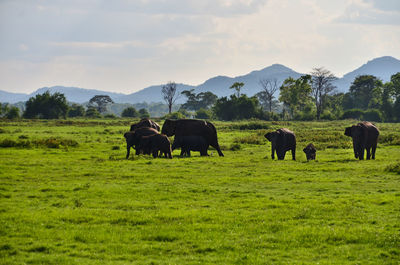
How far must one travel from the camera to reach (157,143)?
33.9 meters

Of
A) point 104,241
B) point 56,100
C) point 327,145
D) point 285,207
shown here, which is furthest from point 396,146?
point 56,100

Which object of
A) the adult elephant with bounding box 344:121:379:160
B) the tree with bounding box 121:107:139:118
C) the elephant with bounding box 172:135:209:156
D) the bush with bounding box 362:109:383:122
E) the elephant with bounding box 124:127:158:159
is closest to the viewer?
the adult elephant with bounding box 344:121:379:160

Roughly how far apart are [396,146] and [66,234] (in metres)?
39.7

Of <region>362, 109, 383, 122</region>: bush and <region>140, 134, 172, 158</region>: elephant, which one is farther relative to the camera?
<region>362, 109, 383, 122</region>: bush

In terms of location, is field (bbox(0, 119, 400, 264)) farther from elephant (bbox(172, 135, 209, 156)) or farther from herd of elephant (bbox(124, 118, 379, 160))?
elephant (bbox(172, 135, 209, 156))

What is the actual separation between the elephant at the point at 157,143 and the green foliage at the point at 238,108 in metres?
87.9

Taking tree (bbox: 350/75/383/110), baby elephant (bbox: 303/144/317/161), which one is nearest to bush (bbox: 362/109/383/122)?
tree (bbox: 350/75/383/110)

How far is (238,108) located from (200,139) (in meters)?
85.9

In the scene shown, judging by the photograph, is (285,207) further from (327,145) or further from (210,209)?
(327,145)

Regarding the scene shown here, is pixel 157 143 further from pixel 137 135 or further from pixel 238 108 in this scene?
pixel 238 108

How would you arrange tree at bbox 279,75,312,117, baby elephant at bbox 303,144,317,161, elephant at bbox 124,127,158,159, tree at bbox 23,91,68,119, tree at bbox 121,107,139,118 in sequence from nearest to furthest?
baby elephant at bbox 303,144,317,161 → elephant at bbox 124,127,158,159 → tree at bbox 23,91,68,119 → tree at bbox 279,75,312,117 → tree at bbox 121,107,139,118

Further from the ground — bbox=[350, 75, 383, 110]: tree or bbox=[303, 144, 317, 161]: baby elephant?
bbox=[350, 75, 383, 110]: tree

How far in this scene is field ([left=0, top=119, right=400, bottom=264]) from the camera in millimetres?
11875

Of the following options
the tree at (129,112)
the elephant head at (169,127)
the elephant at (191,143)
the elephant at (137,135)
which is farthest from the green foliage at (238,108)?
the elephant at (137,135)
